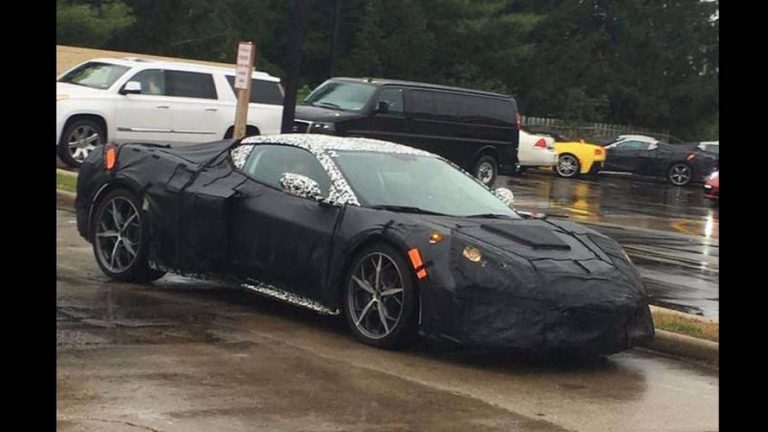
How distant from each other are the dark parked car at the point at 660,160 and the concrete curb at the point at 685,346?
29.5 metres

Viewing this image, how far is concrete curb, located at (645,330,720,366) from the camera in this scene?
9.09m

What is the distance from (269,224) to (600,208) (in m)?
16.1

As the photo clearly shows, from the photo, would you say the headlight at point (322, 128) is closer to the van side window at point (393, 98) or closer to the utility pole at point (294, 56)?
the van side window at point (393, 98)

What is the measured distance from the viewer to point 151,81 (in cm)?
2111

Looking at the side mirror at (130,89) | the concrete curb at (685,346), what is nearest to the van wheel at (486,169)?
the side mirror at (130,89)

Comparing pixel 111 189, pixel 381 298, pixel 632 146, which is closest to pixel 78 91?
pixel 111 189

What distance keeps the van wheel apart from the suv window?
4262mm

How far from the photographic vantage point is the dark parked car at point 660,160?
38.5 m

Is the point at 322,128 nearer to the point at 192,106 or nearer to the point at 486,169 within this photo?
the point at 192,106

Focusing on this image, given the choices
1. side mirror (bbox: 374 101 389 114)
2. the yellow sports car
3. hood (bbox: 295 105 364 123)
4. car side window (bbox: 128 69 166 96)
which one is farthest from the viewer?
the yellow sports car

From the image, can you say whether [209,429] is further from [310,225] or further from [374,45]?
[374,45]

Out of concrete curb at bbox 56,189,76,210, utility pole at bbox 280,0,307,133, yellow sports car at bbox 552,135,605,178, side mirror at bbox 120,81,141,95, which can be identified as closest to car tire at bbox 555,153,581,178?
yellow sports car at bbox 552,135,605,178

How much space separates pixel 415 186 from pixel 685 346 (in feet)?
7.28

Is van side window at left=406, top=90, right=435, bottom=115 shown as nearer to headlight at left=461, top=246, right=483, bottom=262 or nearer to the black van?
the black van
